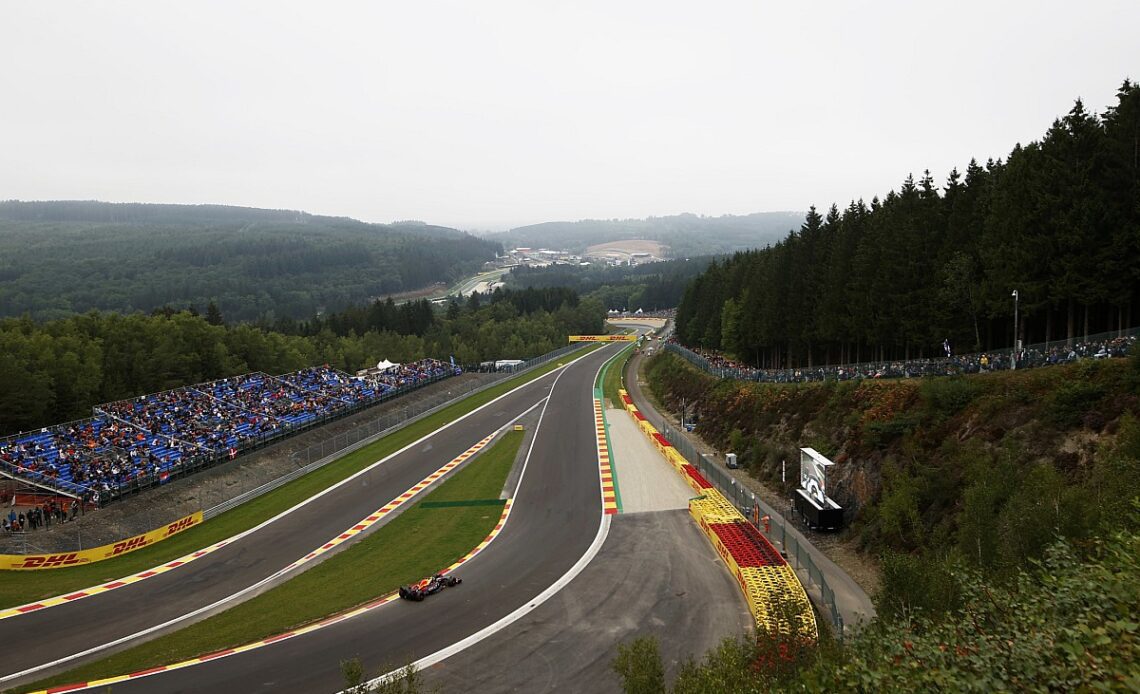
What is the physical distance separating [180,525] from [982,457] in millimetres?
43049

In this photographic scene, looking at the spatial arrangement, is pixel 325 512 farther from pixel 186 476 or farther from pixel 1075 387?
pixel 1075 387

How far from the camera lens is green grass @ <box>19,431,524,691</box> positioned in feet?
77.8

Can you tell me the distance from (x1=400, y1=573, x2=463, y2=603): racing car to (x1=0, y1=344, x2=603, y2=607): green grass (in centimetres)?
1590

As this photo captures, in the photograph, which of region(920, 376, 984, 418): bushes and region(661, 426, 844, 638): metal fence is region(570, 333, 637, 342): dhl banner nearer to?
region(661, 426, 844, 638): metal fence

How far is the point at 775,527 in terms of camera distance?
114ft

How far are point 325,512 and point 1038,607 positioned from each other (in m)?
39.4

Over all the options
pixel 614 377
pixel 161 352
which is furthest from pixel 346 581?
pixel 614 377

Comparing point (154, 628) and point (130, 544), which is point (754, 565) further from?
point (130, 544)

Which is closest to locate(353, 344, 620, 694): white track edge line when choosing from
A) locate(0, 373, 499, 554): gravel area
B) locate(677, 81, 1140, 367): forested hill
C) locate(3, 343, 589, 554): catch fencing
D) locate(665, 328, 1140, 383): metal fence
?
locate(665, 328, 1140, 383): metal fence

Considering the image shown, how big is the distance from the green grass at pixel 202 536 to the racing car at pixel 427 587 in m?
15.9

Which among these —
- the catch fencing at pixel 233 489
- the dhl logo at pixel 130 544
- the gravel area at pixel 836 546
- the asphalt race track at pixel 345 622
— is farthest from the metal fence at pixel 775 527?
the dhl logo at pixel 130 544

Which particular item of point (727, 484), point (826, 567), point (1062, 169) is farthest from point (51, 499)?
point (1062, 169)

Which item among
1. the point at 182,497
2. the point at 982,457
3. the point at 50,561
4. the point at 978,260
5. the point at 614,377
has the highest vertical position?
the point at 978,260

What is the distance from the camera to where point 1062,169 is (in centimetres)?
3475
